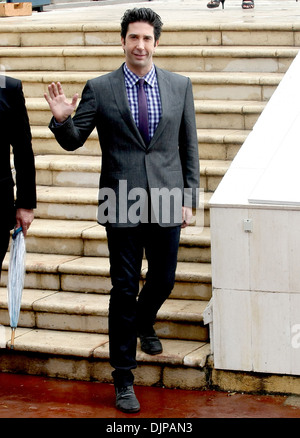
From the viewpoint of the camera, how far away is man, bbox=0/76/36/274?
17.5 ft

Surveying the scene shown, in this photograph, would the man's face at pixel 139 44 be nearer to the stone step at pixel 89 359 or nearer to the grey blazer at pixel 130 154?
the grey blazer at pixel 130 154

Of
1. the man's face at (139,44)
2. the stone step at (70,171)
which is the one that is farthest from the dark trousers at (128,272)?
the stone step at (70,171)

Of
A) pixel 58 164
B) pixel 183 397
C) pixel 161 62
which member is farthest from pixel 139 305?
pixel 161 62

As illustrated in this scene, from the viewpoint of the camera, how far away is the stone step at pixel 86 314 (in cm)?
639

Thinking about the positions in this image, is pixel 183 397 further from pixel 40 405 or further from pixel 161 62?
pixel 161 62

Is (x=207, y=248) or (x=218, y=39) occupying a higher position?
(x=218, y=39)

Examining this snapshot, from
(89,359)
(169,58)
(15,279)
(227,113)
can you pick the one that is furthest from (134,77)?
(169,58)

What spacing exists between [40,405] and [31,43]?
492cm

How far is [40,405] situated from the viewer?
232 inches

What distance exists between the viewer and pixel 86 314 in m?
6.60

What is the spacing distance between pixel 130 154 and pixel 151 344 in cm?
127

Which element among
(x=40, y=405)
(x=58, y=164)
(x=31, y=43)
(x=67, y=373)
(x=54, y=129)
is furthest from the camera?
(x=31, y=43)

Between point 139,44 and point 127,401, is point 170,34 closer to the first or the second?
point 139,44

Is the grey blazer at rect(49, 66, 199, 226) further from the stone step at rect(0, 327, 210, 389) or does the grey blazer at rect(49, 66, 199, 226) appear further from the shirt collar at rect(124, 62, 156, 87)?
the stone step at rect(0, 327, 210, 389)
